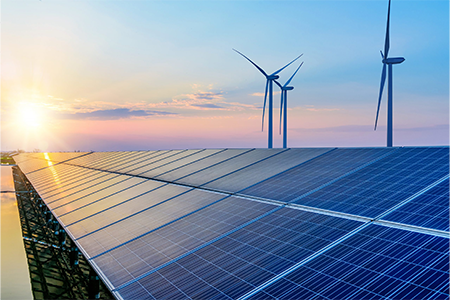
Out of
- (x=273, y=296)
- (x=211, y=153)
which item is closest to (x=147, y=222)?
(x=273, y=296)

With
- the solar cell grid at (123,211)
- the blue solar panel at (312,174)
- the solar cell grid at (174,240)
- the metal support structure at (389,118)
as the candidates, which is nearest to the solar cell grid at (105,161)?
the solar cell grid at (123,211)

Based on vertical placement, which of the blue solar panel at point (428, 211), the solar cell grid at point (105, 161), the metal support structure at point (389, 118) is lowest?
the solar cell grid at point (105, 161)

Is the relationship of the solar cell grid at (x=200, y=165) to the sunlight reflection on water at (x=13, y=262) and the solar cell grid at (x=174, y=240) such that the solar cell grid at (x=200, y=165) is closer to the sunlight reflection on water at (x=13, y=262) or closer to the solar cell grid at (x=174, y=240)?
the solar cell grid at (x=174, y=240)

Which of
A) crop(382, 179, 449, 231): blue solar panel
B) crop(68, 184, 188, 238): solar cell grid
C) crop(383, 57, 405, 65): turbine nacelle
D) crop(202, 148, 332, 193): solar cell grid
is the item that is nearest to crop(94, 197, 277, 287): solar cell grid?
crop(202, 148, 332, 193): solar cell grid

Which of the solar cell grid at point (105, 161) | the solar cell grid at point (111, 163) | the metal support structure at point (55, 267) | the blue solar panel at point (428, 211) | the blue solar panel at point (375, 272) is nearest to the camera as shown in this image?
the blue solar panel at point (375, 272)

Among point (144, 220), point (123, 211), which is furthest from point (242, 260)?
point (123, 211)

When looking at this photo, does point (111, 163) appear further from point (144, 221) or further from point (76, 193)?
point (144, 221)
